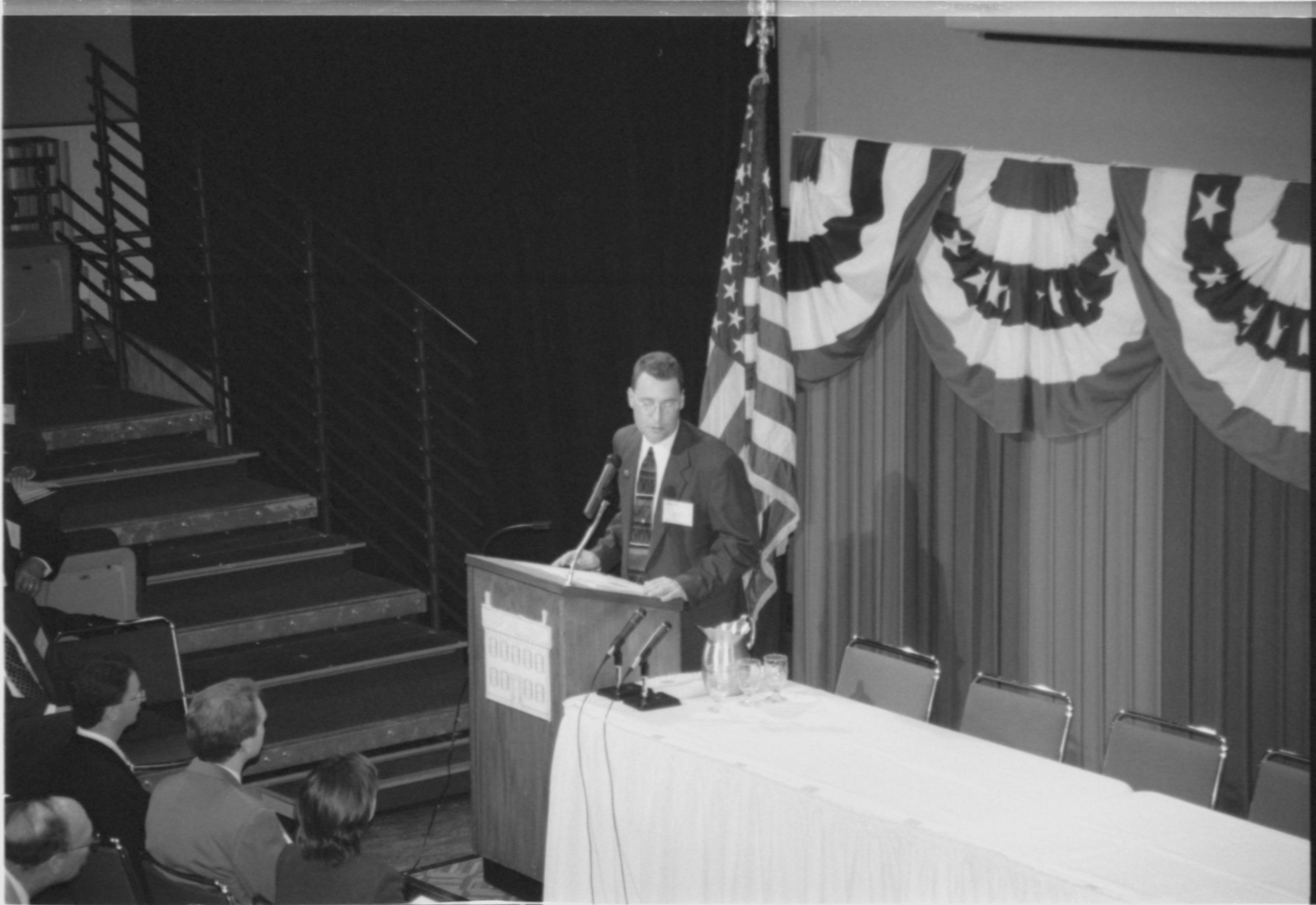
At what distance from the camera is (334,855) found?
3.54 metres

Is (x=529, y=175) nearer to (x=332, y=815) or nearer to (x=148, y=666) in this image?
(x=148, y=666)

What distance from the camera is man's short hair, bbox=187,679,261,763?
406cm

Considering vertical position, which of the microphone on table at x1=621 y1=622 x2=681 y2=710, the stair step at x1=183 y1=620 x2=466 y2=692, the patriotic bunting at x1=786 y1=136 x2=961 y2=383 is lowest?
the stair step at x1=183 y1=620 x2=466 y2=692

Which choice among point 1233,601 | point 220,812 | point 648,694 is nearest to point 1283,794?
point 1233,601

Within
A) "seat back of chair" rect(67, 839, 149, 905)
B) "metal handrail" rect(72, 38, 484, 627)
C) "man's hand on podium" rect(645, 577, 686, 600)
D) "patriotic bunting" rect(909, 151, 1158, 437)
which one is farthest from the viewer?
"metal handrail" rect(72, 38, 484, 627)

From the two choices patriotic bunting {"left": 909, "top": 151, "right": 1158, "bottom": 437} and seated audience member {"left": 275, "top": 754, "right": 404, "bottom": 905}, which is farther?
patriotic bunting {"left": 909, "top": 151, "right": 1158, "bottom": 437}

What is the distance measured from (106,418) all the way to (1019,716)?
4633mm

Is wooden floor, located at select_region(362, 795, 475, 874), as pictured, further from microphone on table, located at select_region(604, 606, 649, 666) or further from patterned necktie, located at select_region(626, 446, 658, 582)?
microphone on table, located at select_region(604, 606, 649, 666)

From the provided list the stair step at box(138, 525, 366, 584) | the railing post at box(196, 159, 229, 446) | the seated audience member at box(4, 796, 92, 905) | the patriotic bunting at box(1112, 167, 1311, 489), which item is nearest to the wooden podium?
the seated audience member at box(4, 796, 92, 905)

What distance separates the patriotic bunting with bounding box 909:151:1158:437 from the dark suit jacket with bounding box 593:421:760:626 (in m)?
1.16

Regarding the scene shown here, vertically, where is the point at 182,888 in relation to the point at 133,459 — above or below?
below

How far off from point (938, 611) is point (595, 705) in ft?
6.52

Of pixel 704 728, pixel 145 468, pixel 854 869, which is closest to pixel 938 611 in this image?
pixel 704 728

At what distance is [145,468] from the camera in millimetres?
7305
